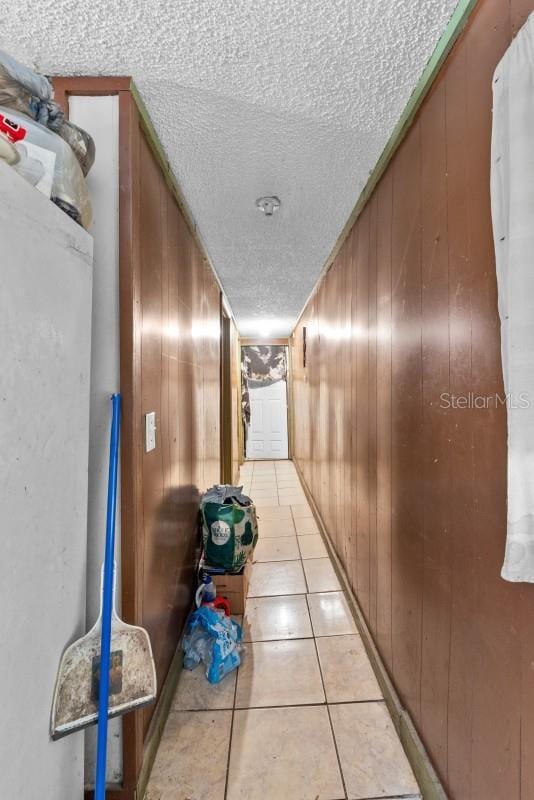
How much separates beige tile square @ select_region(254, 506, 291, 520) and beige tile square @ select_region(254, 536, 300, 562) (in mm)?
519

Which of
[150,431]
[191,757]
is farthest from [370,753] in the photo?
[150,431]

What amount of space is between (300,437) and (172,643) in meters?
3.92

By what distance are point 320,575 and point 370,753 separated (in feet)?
4.06

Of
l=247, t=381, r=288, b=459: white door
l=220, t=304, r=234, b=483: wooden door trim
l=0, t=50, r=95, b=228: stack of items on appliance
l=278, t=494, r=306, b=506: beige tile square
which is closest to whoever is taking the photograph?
l=0, t=50, r=95, b=228: stack of items on appliance

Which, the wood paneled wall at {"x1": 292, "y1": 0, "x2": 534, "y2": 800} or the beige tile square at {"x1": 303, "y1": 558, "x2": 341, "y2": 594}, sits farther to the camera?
the beige tile square at {"x1": 303, "y1": 558, "x2": 341, "y2": 594}

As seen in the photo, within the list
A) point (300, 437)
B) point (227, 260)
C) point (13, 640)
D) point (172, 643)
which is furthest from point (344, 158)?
point (300, 437)

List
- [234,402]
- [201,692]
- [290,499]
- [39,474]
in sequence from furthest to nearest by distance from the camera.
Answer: [234,402] < [290,499] < [201,692] < [39,474]

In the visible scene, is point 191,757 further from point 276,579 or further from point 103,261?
point 103,261

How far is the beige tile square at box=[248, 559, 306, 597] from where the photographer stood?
239 cm

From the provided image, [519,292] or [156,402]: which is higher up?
[519,292]

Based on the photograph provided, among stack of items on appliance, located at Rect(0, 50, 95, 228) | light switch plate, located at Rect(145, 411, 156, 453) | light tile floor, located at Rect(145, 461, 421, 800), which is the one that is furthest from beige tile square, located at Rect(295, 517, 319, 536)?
stack of items on appliance, located at Rect(0, 50, 95, 228)

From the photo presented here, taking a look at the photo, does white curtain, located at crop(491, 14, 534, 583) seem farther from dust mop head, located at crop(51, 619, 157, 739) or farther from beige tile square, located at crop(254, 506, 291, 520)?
beige tile square, located at crop(254, 506, 291, 520)

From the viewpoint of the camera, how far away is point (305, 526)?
3.46m

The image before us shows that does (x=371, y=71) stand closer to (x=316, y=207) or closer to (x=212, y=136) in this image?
(x=212, y=136)
